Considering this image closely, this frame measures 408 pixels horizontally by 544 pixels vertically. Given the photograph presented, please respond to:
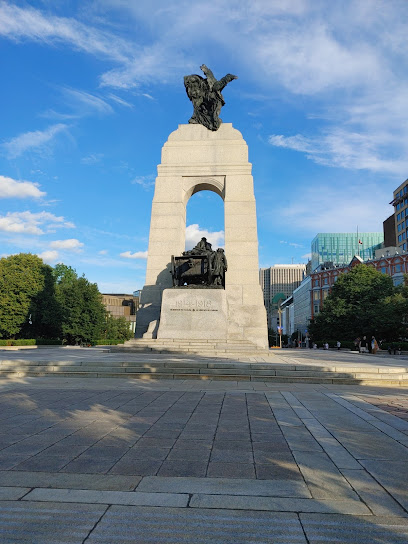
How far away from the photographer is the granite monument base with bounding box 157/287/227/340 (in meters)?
20.0

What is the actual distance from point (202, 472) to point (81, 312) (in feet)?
149

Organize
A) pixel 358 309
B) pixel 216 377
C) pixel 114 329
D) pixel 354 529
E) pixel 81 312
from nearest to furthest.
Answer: pixel 354 529 → pixel 216 377 → pixel 81 312 → pixel 358 309 → pixel 114 329

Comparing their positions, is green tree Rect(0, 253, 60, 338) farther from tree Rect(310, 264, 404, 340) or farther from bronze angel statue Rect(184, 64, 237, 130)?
tree Rect(310, 264, 404, 340)

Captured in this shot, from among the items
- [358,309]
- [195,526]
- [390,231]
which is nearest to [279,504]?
[195,526]

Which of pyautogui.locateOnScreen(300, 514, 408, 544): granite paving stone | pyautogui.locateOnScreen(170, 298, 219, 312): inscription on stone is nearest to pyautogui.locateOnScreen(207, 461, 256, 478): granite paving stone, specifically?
pyautogui.locateOnScreen(300, 514, 408, 544): granite paving stone

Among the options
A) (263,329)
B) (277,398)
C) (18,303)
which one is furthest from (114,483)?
(18,303)

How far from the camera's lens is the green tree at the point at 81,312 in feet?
152

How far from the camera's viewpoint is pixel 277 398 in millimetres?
8930

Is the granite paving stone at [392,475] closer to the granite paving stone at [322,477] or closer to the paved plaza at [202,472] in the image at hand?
the paved plaza at [202,472]

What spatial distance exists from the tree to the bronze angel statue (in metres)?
31.7

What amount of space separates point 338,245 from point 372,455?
177 meters

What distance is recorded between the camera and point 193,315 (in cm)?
2034

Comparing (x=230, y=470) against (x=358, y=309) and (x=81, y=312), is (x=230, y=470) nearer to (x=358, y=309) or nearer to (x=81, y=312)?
(x=81, y=312)

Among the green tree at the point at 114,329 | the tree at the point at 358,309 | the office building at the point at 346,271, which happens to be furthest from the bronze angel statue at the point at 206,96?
the office building at the point at 346,271
